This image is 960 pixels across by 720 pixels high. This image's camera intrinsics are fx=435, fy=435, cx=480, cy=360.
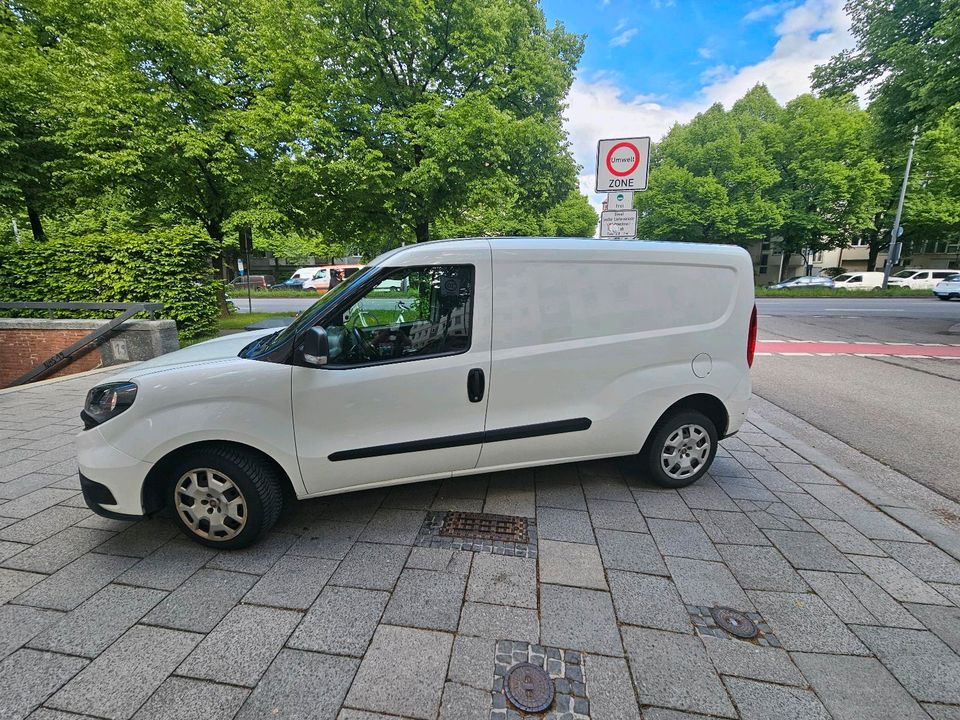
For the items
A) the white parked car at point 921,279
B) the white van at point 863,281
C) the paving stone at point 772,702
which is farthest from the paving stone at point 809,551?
the white parked car at point 921,279

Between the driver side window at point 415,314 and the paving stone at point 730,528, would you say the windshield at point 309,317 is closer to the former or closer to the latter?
the driver side window at point 415,314

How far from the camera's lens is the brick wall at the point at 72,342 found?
785 centimetres

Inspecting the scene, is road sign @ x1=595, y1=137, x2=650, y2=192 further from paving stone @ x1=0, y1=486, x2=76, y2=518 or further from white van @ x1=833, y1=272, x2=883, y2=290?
white van @ x1=833, y1=272, x2=883, y2=290

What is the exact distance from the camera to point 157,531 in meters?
2.95

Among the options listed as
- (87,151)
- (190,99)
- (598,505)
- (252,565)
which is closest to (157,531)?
(252,565)

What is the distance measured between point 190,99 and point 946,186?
136ft

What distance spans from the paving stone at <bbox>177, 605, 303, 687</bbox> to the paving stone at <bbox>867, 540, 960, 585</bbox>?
11.9ft

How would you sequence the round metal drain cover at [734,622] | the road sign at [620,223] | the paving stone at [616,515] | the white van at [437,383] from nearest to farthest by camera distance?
1. the round metal drain cover at [734,622]
2. the white van at [437,383]
3. the paving stone at [616,515]
4. the road sign at [620,223]

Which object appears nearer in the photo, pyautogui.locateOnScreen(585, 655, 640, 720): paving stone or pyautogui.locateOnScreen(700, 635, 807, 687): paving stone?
pyautogui.locateOnScreen(585, 655, 640, 720): paving stone

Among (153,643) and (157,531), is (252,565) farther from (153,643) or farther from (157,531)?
(157,531)

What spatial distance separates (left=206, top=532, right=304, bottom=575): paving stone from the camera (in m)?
2.60

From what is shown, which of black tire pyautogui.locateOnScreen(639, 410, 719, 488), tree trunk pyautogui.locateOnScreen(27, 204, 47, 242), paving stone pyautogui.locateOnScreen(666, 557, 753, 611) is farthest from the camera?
tree trunk pyautogui.locateOnScreen(27, 204, 47, 242)

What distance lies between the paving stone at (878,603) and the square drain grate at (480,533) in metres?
1.78

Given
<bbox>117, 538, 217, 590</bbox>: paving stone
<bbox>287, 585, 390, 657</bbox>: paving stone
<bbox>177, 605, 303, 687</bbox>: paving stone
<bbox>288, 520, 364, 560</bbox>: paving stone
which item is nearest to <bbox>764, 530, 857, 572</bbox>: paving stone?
<bbox>287, 585, 390, 657</bbox>: paving stone
